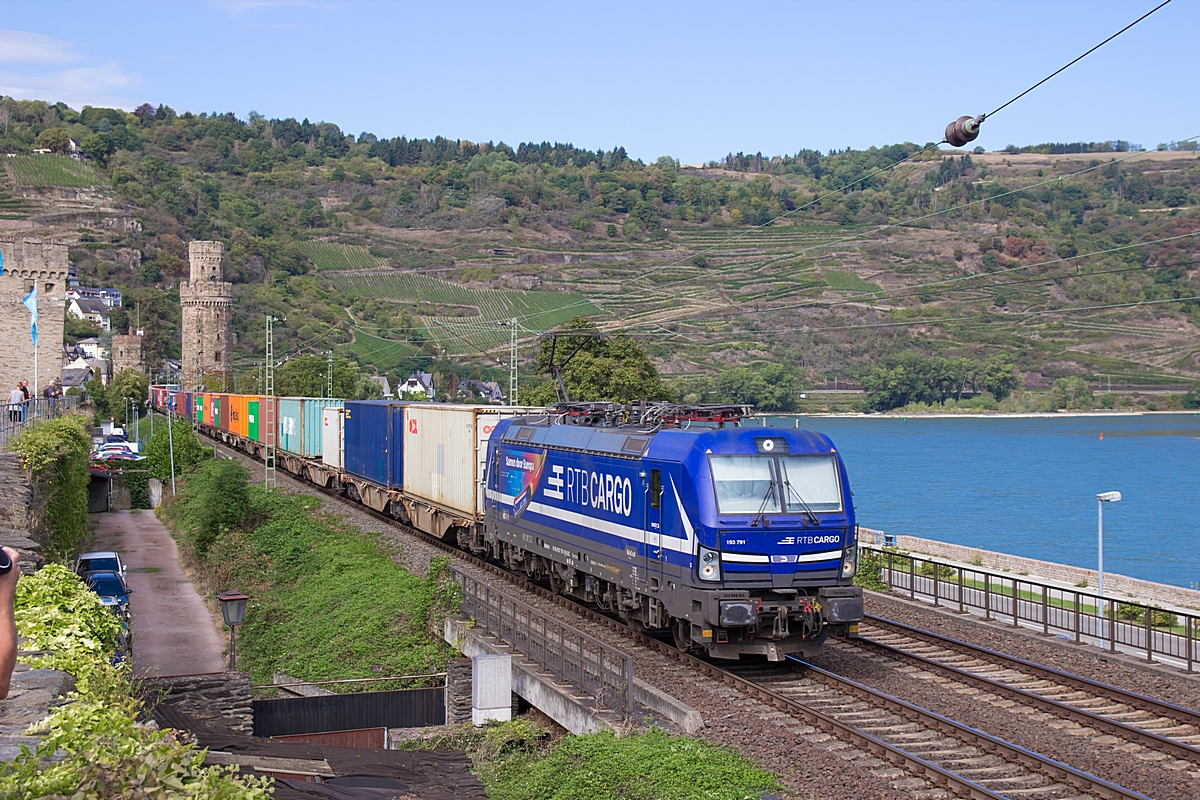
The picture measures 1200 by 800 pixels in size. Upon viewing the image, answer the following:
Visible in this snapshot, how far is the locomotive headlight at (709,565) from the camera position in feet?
47.7

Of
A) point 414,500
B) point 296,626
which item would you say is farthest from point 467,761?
point 414,500

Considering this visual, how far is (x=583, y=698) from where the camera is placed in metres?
13.9

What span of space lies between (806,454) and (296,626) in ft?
48.8

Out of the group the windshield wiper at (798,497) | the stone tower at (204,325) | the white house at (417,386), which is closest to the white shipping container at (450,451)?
the windshield wiper at (798,497)

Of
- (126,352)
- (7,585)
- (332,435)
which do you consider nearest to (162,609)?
(332,435)

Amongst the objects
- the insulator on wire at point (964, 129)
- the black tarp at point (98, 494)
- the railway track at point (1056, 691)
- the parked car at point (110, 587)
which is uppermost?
the insulator on wire at point (964, 129)

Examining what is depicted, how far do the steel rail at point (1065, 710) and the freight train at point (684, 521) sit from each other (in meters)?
1.37

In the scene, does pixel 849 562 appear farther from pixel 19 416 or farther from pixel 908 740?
pixel 19 416

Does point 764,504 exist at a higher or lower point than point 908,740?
higher

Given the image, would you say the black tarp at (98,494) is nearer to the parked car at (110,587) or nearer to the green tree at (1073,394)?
the parked car at (110,587)

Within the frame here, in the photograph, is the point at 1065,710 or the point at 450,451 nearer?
the point at 1065,710

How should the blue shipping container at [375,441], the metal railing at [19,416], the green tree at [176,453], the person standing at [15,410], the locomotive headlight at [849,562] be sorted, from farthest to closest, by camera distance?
1. the green tree at [176,453]
2. the blue shipping container at [375,441]
3. the person standing at [15,410]
4. the metal railing at [19,416]
5. the locomotive headlight at [849,562]

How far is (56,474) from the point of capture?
24.5 meters

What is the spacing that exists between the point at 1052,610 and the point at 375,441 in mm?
21312
